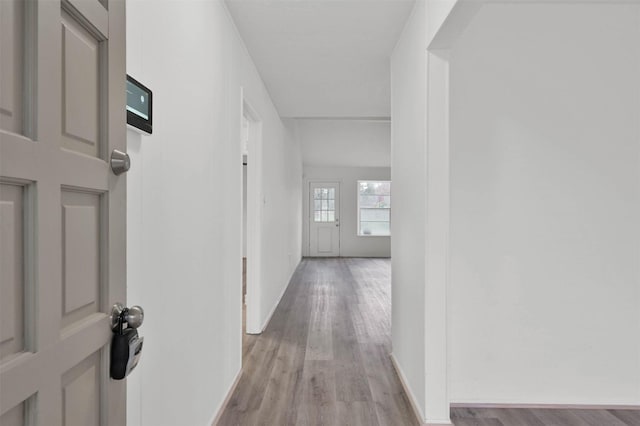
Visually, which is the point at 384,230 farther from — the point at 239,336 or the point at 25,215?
the point at 25,215

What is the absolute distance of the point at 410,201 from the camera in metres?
2.49

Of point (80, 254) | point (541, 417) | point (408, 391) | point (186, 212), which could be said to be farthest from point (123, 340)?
point (541, 417)

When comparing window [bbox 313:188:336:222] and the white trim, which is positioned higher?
window [bbox 313:188:336:222]

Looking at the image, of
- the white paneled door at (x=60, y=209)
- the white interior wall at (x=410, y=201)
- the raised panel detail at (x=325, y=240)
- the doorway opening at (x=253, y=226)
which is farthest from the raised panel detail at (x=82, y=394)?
the raised panel detail at (x=325, y=240)

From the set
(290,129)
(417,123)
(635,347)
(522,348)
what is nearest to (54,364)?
(417,123)

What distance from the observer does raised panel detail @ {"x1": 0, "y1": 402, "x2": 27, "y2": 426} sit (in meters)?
0.59

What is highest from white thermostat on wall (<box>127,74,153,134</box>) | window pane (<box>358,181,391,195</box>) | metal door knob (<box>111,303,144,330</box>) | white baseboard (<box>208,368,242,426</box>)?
window pane (<box>358,181,391,195</box>)

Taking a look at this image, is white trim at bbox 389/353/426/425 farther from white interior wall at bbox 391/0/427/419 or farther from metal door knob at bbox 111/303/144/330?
metal door knob at bbox 111/303/144/330

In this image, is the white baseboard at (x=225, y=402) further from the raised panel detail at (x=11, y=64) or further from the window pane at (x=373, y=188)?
the window pane at (x=373, y=188)

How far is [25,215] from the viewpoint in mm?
636

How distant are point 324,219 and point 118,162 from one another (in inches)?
362

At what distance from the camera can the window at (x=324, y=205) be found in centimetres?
1008

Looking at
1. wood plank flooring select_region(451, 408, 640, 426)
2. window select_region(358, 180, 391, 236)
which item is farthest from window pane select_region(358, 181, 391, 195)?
wood plank flooring select_region(451, 408, 640, 426)

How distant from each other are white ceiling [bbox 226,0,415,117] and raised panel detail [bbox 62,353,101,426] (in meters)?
2.17
